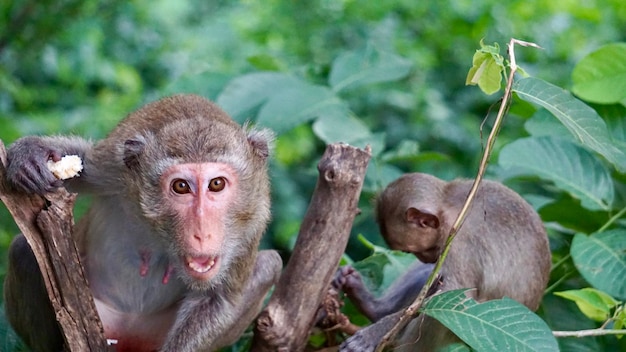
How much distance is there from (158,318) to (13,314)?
0.56 metres

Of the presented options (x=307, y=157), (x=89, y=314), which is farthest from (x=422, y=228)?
(x=307, y=157)

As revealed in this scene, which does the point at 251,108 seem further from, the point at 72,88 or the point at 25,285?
the point at 72,88

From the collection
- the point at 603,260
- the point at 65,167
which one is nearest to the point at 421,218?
the point at 603,260

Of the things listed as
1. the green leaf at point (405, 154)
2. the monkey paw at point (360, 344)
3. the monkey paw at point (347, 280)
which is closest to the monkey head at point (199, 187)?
the monkey paw at point (360, 344)

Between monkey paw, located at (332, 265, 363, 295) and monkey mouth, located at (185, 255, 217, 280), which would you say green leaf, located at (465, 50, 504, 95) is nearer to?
monkey mouth, located at (185, 255, 217, 280)

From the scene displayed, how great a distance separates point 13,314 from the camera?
3287 millimetres

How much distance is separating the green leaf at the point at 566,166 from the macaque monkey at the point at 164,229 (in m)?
1.17

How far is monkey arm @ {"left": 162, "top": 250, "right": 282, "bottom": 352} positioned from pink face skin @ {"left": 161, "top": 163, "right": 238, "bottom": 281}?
37 cm

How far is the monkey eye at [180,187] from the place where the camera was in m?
2.89

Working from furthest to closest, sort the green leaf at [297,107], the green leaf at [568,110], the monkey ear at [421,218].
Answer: the green leaf at [297,107], the monkey ear at [421,218], the green leaf at [568,110]

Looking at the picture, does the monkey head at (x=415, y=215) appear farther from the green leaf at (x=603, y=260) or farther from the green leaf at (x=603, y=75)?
the green leaf at (x=603, y=75)

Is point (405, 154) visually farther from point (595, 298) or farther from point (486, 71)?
point (486, 71)

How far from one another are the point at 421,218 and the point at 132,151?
4.14 ft

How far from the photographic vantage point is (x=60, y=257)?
263cm
